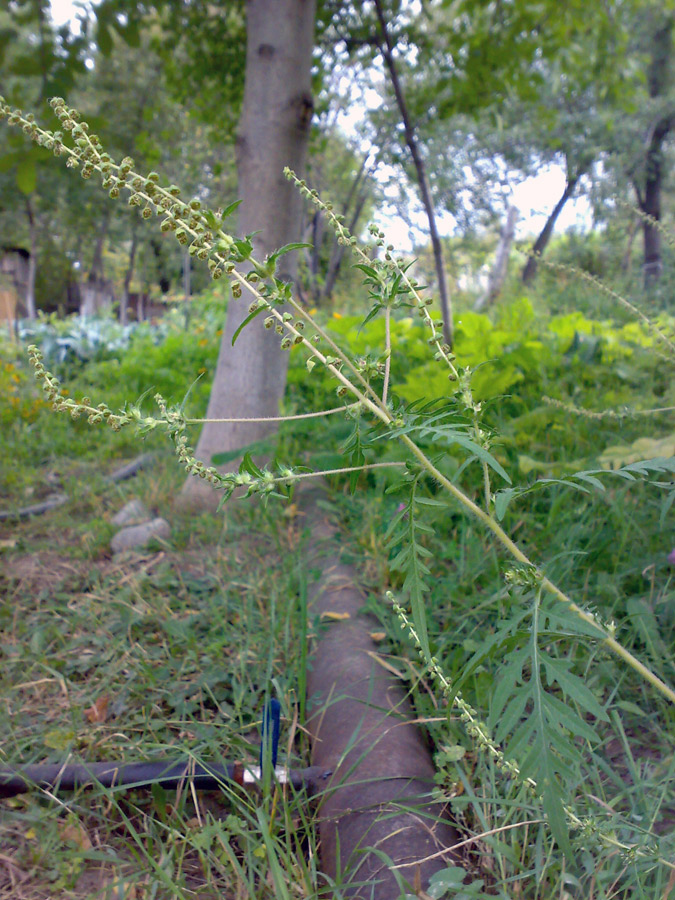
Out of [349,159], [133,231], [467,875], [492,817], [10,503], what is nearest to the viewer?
[467,875]

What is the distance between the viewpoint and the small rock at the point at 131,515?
2.91 meters

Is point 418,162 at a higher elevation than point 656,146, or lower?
lower

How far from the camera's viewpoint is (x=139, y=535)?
2707mm

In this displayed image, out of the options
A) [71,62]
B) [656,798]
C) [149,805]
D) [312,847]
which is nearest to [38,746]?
[149,805]

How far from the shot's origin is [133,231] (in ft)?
52.2

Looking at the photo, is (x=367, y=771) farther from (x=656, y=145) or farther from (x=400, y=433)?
(x=656, y=145)

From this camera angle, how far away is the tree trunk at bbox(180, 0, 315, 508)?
3.03 meters

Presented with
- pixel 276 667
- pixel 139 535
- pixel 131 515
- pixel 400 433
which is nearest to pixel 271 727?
pixel 276 667

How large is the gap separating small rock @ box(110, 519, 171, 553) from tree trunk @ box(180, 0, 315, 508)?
0.30m

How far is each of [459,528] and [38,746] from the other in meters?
1.50

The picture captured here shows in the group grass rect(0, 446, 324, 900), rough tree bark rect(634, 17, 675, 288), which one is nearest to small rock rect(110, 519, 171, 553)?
grass rect(0, 446, 324, 900)

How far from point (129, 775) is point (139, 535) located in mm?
1487

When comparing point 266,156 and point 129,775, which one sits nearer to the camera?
point 129,775

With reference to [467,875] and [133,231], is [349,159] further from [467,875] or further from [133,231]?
[467,875]
